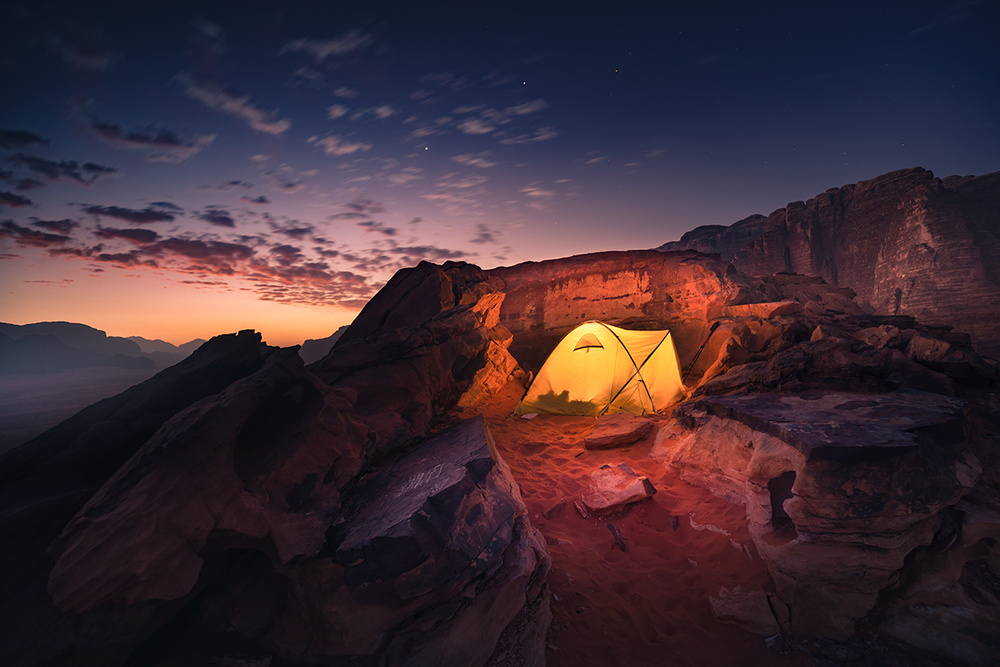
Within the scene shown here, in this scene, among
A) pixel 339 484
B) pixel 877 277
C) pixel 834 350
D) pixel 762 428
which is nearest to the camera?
pixel 339 484

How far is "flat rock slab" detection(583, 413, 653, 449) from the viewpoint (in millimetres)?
8078

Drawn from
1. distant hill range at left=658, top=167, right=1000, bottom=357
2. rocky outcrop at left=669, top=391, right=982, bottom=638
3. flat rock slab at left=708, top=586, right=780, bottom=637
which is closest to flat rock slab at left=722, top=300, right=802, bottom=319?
rocky outcrop at left=669, top=391, right=982, bottom=638

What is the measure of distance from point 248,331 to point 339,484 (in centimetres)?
372

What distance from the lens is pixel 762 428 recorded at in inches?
205

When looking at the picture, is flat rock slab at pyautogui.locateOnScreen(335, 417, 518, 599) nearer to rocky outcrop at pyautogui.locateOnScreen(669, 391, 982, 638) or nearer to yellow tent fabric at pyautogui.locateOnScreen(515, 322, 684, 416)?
rocky outcrop at pyautogui.locateOnScreen(669, 391, 982, 638)

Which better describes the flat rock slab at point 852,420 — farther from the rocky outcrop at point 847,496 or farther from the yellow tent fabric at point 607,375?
the yellow tent fabric at point 607,375

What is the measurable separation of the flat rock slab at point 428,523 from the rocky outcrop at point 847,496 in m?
3.49

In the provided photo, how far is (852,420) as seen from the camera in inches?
190

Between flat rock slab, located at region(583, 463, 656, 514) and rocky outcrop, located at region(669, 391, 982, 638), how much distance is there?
4.80 ft

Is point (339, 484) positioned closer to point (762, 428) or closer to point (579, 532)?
point (579, 532)

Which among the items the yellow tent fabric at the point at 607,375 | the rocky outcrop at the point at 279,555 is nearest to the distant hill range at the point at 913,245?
the yellow tent fabric at the point at 607,375

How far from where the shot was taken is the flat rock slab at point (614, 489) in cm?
588

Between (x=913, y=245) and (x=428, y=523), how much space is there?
147ft

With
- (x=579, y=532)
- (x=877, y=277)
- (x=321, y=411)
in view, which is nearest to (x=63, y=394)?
(x=321, y=411)
